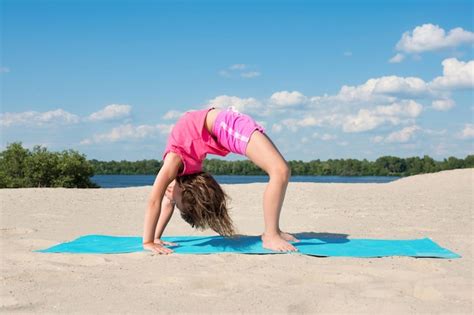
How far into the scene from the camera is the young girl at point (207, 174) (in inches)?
185

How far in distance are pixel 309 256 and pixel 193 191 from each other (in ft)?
4.14

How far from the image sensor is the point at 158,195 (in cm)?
464

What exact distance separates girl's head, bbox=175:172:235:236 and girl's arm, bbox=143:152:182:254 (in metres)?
0.20

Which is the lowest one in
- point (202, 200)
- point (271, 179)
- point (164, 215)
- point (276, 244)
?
point (276, 244)

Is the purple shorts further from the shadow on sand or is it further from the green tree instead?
the green tree

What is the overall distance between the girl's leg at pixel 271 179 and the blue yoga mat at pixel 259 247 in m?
0.17

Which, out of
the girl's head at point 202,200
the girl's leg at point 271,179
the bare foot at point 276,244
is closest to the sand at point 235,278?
the bare foot at point 276,244

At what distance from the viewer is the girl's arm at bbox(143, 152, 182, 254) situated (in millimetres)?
4637

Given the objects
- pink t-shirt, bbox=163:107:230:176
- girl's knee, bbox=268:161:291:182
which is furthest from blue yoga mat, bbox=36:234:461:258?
pink t-shirt, bbox=163:107:230:176

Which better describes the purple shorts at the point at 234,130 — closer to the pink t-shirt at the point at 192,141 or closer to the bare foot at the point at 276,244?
the pink t-shirt at the point at 192,141

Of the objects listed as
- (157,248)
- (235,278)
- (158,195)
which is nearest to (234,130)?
(158,195)

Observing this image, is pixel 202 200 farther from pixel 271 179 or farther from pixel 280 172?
pixel 280 172

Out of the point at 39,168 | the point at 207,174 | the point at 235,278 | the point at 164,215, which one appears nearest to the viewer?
the point at 235,278

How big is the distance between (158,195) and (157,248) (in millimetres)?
486
